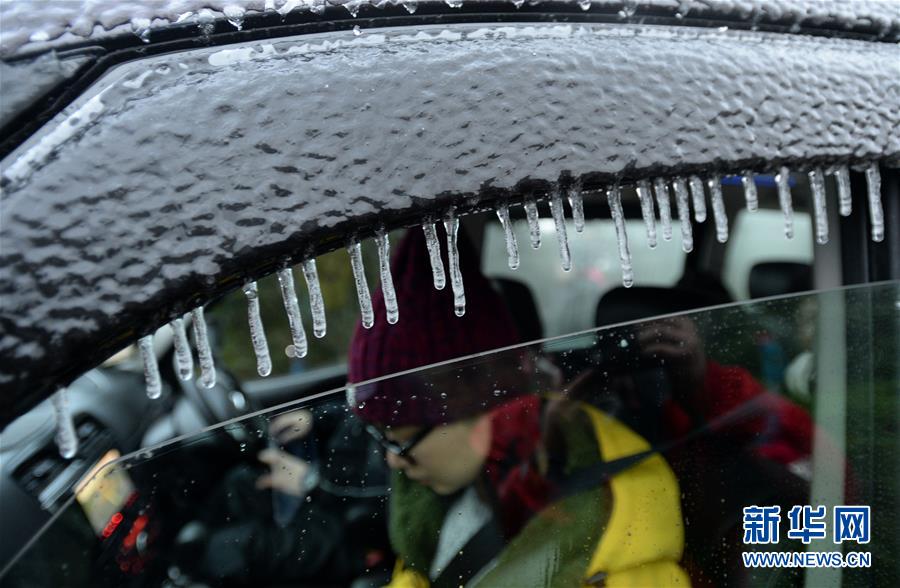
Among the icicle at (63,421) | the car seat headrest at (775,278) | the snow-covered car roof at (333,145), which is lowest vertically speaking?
the car seat headrest at (775,278)

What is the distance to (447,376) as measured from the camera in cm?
79

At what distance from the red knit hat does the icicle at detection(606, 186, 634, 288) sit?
0.51 ft

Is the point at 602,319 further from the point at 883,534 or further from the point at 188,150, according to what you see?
the point at 188,150

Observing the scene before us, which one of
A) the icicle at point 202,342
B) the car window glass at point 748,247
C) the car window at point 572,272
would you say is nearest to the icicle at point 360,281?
the icicle at point 202,342

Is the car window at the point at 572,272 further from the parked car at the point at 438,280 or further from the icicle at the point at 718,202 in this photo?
the icicle at the point at 718,202

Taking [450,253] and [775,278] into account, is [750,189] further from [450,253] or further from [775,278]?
[775,278]

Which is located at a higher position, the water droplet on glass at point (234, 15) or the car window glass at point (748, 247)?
the water droplet on glass at point (234, 15)

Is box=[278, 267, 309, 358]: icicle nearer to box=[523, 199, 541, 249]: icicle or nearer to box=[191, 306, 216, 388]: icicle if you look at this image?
box=[191, 306, 216, 388]: icicle

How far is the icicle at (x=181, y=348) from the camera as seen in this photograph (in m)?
0.55

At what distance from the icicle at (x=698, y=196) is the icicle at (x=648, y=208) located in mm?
41

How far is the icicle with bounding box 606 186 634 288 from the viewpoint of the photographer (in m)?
0.66

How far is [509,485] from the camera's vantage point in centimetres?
91

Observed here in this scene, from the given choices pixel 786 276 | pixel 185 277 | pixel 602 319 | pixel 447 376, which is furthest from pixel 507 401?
pixel 786 276

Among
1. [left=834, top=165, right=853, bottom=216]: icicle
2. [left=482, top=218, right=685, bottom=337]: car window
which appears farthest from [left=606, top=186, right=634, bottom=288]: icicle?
[left=482, top=218, right=685, bottom=337]: car window
